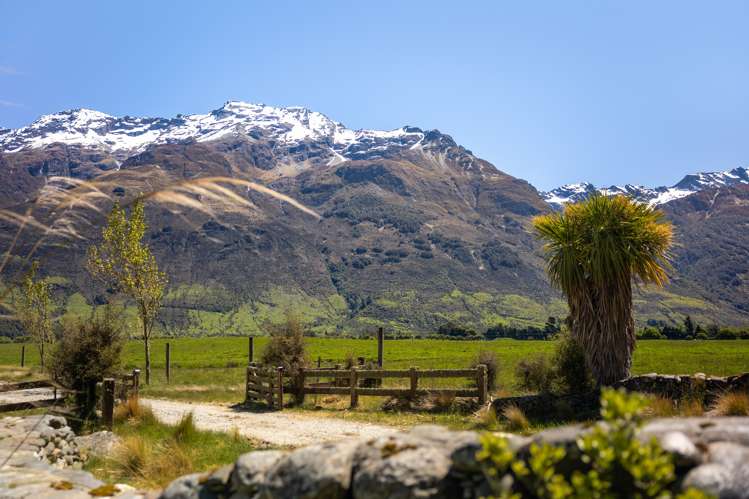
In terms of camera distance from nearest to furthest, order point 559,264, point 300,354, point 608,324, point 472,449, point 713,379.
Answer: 1. point 472,449
2. point 713,379
3. point 608,324
4. point 559,264
5. point 300,354

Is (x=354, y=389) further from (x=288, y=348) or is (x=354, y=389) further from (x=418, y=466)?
(x=418, y=466)

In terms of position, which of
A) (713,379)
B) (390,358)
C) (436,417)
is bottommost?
(390,358)

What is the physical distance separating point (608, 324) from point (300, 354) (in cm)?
1134

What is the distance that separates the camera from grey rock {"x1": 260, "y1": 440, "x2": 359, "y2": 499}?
198 inches

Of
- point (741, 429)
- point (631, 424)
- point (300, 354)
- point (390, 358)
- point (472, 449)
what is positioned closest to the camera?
point (631, 424)

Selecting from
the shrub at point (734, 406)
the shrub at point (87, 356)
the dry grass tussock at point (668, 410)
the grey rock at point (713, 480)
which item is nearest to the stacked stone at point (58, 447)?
the shrub at point (87, 356)

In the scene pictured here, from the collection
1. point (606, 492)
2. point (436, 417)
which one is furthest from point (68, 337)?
point (606, 492)

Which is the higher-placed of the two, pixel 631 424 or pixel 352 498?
pixel 631 424

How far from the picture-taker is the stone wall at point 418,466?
3.70m

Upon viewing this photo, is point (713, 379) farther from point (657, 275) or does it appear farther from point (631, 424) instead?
point (631, 424)

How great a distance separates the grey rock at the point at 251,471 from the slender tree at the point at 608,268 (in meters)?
11.4

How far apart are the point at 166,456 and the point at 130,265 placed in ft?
65.3

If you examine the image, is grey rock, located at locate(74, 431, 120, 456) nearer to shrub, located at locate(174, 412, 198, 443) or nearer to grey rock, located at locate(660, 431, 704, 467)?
shrub, located at locate(174, 412, 198, 443)

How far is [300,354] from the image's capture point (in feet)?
71.1
